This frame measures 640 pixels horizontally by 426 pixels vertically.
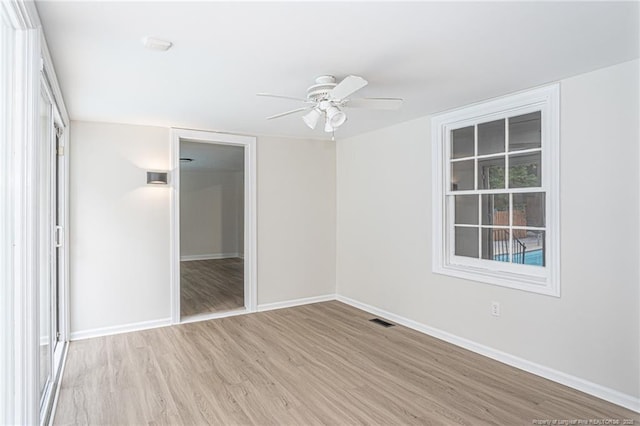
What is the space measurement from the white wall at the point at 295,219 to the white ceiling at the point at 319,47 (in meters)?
1.77

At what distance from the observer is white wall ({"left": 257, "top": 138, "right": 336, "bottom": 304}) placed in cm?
527

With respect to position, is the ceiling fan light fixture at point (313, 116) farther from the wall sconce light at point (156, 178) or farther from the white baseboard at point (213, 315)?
the white baseboard at point (213, 315)

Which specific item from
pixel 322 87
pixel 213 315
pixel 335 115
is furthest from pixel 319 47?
pixel 213 315

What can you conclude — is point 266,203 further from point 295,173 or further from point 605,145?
point 605,145

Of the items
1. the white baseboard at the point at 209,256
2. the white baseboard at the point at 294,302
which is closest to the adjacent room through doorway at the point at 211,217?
the white baseboard at the point at 209,256

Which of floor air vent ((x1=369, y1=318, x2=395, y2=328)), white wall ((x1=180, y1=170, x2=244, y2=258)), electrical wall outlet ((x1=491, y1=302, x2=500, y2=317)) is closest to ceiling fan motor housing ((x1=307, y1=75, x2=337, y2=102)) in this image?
electrical wall outlet ((x1=491, y1=302, x2=500, y2=317))

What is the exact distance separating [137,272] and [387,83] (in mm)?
3483

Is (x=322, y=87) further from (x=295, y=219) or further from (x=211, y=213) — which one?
(x=211, y=213)

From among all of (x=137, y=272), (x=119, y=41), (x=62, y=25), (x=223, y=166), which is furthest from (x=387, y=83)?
(x=223, y=166)

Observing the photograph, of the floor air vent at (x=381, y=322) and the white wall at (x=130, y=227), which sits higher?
the white wall at (x=130, y=227)

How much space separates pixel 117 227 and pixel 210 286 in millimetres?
2618

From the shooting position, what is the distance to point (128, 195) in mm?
4414

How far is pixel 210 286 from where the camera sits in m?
6.70

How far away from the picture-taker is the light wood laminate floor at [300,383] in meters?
2.62
